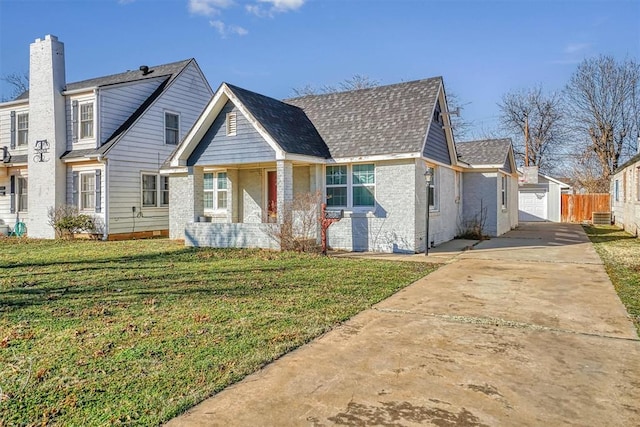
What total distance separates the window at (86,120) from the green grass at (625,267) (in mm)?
17844

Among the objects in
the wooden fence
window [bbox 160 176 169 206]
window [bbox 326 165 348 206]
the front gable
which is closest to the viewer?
the front gable

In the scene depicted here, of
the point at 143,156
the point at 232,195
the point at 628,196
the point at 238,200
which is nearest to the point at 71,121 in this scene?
the point at 143,156

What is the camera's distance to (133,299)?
265 inches

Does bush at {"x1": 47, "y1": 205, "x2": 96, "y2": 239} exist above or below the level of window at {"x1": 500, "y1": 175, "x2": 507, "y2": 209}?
below

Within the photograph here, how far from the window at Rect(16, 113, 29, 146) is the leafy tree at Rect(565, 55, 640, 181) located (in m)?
39.4

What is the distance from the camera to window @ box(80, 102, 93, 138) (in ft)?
57.6

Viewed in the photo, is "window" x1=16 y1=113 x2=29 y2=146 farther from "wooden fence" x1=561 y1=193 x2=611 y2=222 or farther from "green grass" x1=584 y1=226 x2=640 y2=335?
"wooden fence" x1=561 y1=193 x2=611 y2=222

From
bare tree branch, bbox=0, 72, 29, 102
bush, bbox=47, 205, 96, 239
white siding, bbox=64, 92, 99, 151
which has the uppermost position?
bare tree branch, bbox=0, 72, 29, 102

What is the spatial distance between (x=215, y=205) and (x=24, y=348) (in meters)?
11.8

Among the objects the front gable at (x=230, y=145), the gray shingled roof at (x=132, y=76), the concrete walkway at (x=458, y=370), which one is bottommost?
the concrete walkway at (x=458, y=370)

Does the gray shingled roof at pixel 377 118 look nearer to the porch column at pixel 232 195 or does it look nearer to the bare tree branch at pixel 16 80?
the porch column at pixel 232 195

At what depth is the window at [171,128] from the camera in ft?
62.7

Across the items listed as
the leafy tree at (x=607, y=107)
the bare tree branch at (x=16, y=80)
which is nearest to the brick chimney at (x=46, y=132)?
the bare tree branch at (x=16, y=80)

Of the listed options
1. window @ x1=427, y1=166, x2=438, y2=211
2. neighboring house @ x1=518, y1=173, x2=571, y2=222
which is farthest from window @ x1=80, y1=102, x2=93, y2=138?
neighboring house @ x1=518, y1=173, x2=571, y2=222
